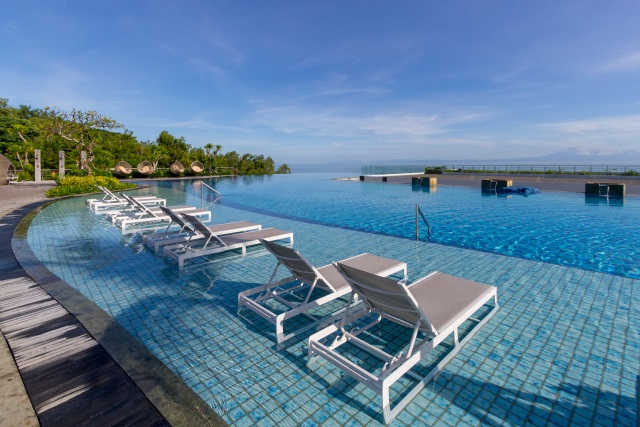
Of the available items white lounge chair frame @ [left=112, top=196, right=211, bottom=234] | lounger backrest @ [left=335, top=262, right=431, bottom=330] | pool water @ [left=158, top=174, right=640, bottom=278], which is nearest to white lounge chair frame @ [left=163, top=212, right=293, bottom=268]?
lounger backrest @ [left=335, top=262, right=431, bottom=330]

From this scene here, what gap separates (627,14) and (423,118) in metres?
24.0

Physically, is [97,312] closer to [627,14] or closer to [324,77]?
[627,14]

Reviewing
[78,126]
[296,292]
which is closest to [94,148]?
[78,126]

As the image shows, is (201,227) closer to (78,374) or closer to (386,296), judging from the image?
(78,374)

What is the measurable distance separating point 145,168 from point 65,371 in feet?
93.6

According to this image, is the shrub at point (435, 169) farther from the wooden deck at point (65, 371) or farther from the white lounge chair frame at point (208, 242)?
the wooden deck at point (65, 371)

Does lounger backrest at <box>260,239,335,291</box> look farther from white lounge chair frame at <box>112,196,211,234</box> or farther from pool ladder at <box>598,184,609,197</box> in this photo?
pool ladder at <box>598,184,609,197</box>

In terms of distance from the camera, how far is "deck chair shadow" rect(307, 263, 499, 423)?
7.13 feet

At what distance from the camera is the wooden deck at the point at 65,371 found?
1.97m

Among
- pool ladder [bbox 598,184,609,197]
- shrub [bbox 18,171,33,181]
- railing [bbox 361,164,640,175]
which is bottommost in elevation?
pool ladder [bbox 598,184,609,197]

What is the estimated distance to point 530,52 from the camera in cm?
2008

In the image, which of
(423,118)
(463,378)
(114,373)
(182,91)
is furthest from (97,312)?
(423,118)

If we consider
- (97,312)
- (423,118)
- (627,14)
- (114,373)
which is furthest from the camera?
(423,118)

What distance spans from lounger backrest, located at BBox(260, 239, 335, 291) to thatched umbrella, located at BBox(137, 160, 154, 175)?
27995 mm
